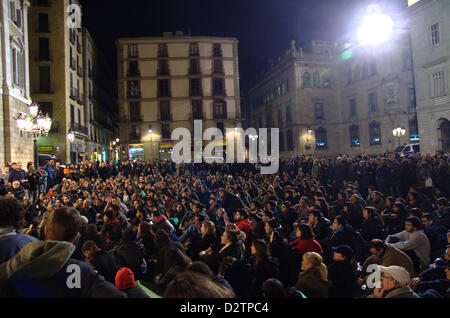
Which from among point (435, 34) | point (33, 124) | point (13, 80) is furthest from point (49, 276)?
point (435, 34)

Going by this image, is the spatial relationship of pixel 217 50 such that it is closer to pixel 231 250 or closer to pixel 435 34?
pixel 435 34

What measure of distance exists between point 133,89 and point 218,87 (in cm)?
1075

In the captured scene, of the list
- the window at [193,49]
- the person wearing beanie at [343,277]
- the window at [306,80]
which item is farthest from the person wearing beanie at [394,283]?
the window at [193,49]

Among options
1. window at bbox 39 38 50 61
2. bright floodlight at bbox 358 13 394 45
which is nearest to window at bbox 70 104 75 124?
window at bbox 39 38 50 61

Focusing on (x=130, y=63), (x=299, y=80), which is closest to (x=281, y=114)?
(x=299, y=80)

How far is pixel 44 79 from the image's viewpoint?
84.3 ft

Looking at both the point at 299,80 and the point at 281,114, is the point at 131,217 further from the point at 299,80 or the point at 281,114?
the point at 281,114

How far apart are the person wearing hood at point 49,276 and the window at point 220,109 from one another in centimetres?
3891

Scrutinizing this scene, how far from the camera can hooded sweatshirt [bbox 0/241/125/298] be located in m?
1.94

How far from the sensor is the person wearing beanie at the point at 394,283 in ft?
9.80

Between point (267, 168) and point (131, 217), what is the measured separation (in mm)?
13916

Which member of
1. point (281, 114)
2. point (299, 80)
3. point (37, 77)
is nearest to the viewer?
point (37, 77)

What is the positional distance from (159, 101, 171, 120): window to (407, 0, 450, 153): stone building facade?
27.0 m
